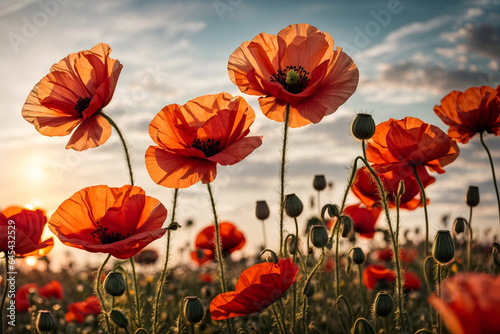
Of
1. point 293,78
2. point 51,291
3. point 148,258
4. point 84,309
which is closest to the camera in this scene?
point 293,78

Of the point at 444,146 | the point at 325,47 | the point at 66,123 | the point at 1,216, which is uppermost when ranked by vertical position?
the point at 325,47

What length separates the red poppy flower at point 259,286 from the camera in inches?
79.3

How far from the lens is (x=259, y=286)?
2008 mm

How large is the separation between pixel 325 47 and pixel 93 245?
4.45 ft

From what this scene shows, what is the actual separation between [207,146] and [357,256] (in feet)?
3.49

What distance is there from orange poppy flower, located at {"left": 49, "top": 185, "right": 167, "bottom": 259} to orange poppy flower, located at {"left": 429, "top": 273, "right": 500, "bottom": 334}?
55.1 inches

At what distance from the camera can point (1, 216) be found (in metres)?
2.69

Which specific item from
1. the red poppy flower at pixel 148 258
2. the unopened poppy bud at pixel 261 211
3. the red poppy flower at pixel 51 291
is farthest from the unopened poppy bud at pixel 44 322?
the red poppy flower at pixel 148 258

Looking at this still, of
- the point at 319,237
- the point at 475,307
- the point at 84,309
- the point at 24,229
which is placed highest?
the point at 24,229

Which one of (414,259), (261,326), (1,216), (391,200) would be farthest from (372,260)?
(1,216)

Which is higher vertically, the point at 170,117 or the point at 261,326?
the point at 170,117

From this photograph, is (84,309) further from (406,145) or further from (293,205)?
(406,145)

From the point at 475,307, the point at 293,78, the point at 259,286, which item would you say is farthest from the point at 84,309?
the point at 475,307

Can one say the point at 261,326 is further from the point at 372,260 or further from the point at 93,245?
the point at 372,260
